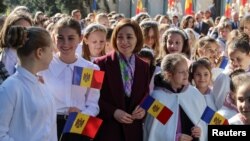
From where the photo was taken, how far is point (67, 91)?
430 centimetres

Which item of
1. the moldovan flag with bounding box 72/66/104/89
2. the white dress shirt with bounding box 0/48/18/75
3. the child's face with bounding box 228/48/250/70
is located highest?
the white dress shirt with bounding box 0/48/18/75

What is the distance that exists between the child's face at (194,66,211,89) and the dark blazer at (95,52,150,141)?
0.73m

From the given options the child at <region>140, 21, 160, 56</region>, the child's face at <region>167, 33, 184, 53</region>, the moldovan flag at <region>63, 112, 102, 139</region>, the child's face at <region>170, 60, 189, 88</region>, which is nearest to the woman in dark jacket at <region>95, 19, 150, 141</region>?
the child's face at <region>170, 60, 189, 88</region>

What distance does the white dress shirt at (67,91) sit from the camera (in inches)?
169

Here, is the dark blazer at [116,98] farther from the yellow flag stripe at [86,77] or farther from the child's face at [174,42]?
the child's face at [174,42]

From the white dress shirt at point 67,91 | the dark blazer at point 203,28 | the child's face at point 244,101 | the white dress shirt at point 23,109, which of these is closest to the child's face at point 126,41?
the white dress shirt at point 67,91

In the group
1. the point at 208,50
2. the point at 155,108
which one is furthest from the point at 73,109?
the point at 208,50

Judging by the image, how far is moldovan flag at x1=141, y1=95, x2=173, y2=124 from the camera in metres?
4.21

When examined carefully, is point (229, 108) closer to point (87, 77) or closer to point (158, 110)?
point (158, 110)

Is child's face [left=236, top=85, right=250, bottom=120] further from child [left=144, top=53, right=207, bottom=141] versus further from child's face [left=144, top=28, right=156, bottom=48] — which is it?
child's face [left=144, top=28, right=156, bottom=48]

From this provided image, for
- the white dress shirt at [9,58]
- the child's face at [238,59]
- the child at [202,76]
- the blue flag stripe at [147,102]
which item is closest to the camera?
the blue flag stripe at [147,102]

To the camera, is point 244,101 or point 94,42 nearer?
point 244,101

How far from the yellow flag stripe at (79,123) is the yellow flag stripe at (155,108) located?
61cm

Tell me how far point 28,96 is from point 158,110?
1.36 metres
